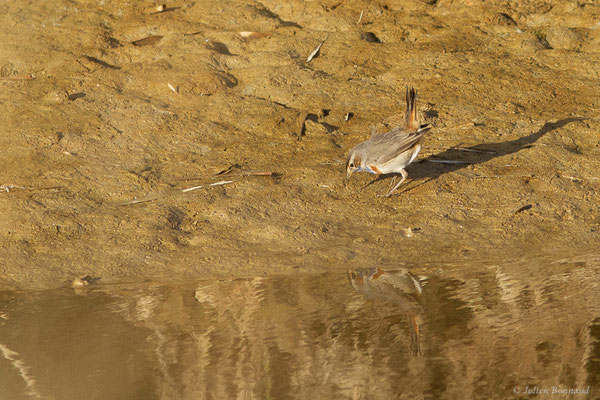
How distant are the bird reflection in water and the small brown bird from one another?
137 cm

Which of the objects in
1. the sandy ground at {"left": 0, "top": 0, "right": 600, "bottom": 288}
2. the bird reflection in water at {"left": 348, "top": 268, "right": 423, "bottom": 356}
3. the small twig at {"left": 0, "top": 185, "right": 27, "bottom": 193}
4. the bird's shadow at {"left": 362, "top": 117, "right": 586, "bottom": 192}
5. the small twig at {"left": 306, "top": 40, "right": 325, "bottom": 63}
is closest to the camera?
the bird reflection in water at {"left": 348, "top": 268, "right": 423, "bottom": 356}

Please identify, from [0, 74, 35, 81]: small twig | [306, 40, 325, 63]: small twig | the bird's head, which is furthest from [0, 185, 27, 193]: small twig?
[306, 40, 325, 63]: small twig

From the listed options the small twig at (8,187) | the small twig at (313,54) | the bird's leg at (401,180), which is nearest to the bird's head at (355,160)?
the bird's leg at (401,180)

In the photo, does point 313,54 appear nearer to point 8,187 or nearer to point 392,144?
point 392,144

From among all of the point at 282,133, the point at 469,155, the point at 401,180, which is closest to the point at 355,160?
the point at 401,180

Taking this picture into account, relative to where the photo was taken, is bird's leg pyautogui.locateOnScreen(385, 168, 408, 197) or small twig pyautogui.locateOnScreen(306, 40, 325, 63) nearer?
bird's leg pyautogui.locateOnScreen(385, 168, 408, 197)

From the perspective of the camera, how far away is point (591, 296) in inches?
199

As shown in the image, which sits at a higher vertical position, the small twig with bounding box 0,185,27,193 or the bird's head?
the bird's head

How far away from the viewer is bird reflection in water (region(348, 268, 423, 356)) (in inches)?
193

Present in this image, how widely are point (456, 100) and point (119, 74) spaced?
3.86 meters

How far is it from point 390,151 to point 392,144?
99 millimetres

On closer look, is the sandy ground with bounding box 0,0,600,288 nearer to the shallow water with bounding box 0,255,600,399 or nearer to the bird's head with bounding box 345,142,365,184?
the bird's head with bounding box 345,142,365,184

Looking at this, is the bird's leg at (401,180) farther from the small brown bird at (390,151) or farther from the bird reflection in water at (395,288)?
the bird reflection in water at (395,288)

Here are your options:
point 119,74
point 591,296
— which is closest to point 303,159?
point 119,74
